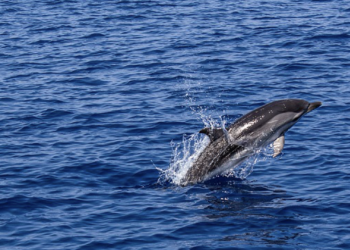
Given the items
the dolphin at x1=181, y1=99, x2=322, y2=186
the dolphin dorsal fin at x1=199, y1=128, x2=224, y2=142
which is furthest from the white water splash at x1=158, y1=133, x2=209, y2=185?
the dolphin dorsal fin at x1=199, y1=128, x2=224, y2=142

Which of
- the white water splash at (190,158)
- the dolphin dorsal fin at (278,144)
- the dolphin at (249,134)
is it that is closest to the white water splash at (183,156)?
the white water splash at (190,158)

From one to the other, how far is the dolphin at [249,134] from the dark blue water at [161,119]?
74 centimetres

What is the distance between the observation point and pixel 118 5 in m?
44.5

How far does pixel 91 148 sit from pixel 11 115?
4.68 metres

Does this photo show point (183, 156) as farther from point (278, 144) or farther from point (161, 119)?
point (161, 119)

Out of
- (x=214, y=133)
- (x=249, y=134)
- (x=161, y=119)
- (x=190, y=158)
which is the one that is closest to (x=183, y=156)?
(x=190, y=158)

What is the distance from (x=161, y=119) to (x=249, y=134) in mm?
6445

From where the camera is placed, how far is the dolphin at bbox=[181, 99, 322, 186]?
18.5 m

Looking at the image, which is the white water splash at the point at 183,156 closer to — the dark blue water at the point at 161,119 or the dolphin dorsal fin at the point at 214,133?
the dark blue water at the point at 161,119

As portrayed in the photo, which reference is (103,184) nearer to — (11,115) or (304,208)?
(304,208)

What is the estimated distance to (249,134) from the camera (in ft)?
60.6

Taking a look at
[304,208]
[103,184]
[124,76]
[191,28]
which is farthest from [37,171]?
[191,28]

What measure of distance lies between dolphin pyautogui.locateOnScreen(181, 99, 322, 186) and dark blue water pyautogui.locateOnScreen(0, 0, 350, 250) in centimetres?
74

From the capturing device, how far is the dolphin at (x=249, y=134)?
18455mm
